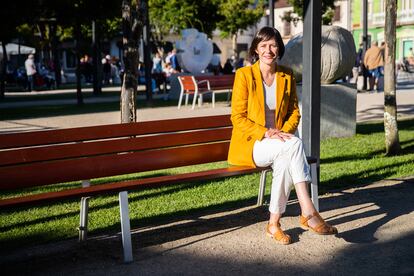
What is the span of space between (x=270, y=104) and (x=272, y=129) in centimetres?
28

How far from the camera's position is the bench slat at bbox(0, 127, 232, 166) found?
4195 millimetres

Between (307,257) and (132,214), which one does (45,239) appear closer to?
(132,214)

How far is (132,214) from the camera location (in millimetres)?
5410

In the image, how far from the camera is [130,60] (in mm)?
7367

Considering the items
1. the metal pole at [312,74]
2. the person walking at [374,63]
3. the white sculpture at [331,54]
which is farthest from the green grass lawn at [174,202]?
the person walking at [374,63]

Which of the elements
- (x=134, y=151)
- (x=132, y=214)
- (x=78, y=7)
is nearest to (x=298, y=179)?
(x=134, y=151)

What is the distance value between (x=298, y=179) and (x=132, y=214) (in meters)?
1.73

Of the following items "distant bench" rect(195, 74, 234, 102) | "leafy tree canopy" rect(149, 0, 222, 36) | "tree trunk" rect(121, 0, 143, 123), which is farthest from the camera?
"leafy tree canopy" rect(149, 0, 222, 36)

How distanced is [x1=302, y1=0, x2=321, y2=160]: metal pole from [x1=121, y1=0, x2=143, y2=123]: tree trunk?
7.62 ft

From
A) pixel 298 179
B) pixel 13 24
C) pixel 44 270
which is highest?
pixel 13 24

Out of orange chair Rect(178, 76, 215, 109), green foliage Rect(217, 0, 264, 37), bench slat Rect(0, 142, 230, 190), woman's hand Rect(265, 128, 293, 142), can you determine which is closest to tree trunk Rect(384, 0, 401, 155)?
bench slat Rect(0, 142, 230, 190)

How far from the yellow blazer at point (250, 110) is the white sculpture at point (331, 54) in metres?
4.88

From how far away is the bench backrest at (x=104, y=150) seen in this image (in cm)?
420

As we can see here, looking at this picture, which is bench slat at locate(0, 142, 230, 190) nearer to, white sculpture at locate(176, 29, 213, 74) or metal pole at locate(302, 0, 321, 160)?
metal pole at locate(302, 0, 321, 160)
